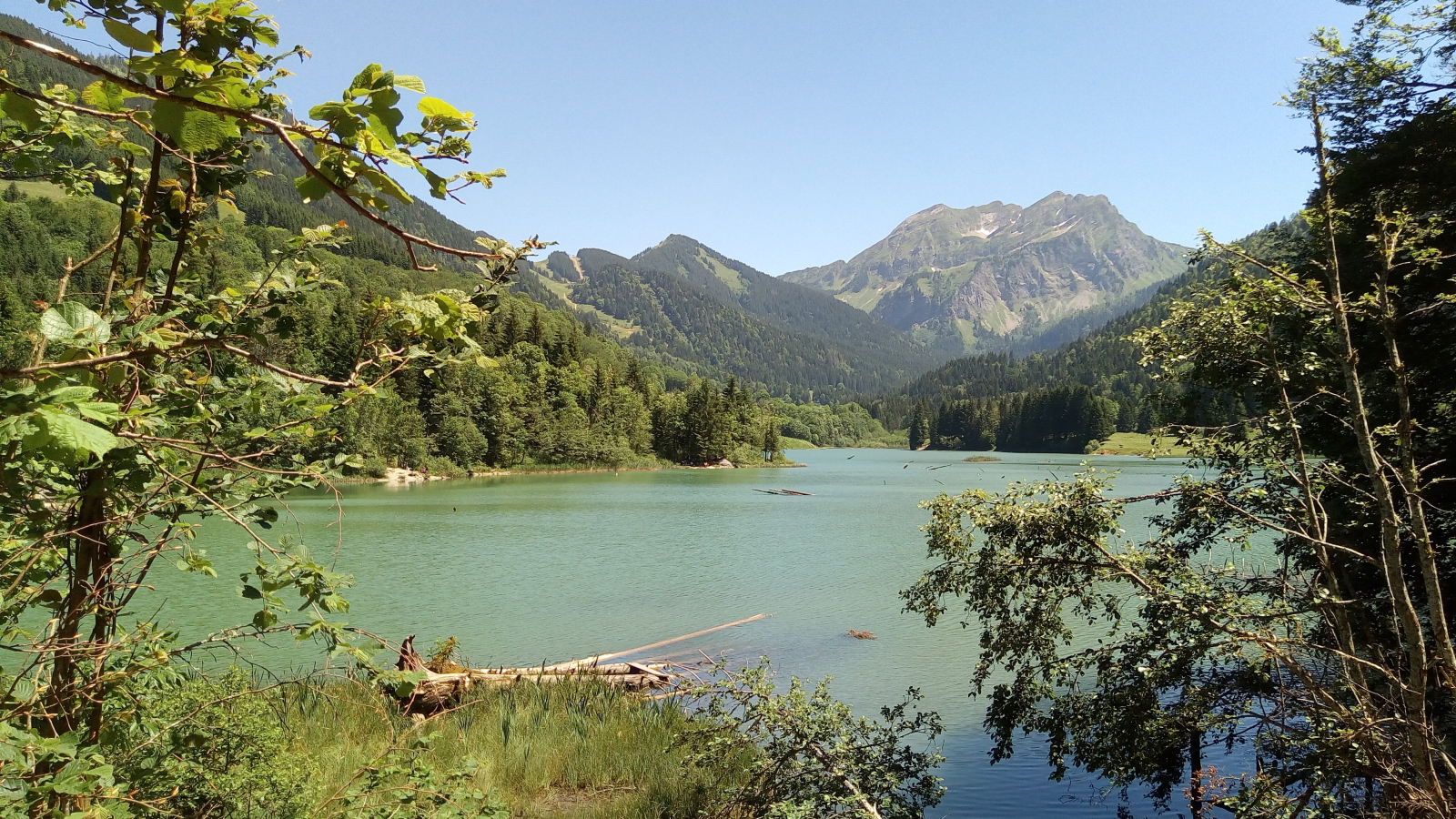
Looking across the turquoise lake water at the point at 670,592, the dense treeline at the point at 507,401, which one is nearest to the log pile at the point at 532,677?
the turquoise lake water at the point at 670,592

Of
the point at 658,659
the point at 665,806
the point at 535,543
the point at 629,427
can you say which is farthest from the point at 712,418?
the point at 665,806

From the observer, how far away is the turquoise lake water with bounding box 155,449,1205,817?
12977 mm

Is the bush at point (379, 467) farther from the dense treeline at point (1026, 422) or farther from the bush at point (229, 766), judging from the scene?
the dense treeline at point (1026, 422)

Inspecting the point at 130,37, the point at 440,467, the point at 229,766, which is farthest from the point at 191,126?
the point at 440,467

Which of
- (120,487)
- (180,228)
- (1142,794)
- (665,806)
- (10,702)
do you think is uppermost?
(180,228)

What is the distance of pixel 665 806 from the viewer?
8.16 m

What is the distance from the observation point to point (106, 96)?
157 centimetres

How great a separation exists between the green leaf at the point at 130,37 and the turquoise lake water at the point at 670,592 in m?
1.18

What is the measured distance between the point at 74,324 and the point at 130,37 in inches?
35.1

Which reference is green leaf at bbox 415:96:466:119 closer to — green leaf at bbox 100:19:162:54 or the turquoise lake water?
green leaf at bbox 100:19:162:54

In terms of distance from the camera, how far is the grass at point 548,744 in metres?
8.14

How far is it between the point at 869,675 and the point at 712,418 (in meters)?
87.2

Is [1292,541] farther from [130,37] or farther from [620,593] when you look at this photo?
[620,593]

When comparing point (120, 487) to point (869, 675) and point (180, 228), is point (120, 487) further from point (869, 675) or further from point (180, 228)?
point (869, 675)
